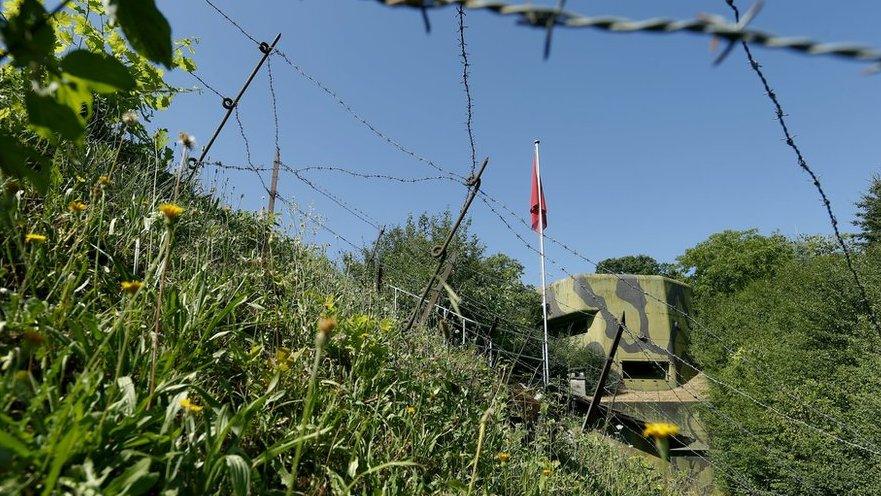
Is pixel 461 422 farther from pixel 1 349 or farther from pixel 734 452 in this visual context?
pixel 734 452

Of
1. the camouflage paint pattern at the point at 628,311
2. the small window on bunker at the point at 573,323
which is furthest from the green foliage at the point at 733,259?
the small window on bunker at the point at 573,323

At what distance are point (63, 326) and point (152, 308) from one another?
0.28m

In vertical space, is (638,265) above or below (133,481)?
above

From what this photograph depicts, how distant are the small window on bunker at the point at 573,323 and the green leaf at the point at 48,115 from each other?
2645cm

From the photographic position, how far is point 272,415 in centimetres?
177

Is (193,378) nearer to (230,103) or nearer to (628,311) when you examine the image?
(230,103)

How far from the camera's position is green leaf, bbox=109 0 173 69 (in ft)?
1.69

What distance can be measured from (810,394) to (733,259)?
85.6 feet

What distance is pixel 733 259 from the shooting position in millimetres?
36156

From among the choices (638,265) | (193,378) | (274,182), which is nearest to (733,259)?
(638,265)

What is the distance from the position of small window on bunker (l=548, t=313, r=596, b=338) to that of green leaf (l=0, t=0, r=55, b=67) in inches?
1043

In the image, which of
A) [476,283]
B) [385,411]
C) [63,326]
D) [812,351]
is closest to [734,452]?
[812,351]

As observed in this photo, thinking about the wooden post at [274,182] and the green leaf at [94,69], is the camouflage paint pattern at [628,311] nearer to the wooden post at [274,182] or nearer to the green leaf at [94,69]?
the wooden post at [274,182]

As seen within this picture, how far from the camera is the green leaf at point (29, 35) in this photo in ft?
1.57
